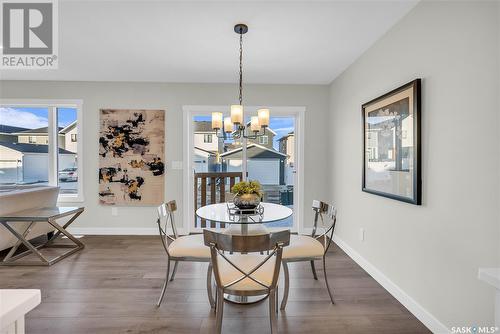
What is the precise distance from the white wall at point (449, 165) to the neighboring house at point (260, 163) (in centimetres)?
187

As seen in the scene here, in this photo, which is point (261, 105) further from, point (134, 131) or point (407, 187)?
point (407, 187)

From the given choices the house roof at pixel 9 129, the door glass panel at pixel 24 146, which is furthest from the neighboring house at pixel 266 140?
the house roof at pixel 9 129

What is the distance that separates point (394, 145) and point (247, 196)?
136 centimetres

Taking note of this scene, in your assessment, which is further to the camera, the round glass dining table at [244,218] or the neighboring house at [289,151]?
the neighboring house at [289,151]

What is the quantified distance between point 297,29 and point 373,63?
0.92 m

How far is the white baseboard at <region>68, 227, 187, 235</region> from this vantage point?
4016 mm

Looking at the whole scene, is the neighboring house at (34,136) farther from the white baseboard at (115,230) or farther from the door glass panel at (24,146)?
the white baseboard at (115,230)

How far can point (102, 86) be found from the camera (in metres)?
3.97

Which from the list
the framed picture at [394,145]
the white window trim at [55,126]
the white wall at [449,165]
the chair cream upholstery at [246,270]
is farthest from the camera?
the white window trim at [55,126]

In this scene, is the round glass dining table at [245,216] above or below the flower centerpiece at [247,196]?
below

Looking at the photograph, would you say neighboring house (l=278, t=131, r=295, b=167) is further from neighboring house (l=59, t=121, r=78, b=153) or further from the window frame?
neighboring house (l=59, t=121, r=78, b=153)

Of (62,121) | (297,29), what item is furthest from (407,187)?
(62,121)

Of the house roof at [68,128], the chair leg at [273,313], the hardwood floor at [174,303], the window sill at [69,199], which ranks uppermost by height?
the house roof at [68,128]

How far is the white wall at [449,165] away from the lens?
144 cm
